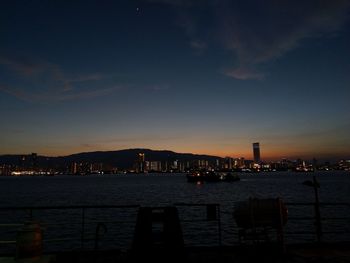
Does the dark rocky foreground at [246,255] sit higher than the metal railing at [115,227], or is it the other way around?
the dark rocky foreground at [246,255]

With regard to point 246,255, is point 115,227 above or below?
below

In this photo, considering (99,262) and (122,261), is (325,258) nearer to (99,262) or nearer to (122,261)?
(122,261)

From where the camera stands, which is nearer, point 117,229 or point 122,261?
point 122,261

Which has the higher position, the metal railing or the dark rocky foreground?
the dark rocky foreground

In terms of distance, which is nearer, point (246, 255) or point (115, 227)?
point (246, 255)

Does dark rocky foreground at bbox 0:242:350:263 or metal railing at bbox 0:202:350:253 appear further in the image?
metal railing at bbox 0:202:350:253

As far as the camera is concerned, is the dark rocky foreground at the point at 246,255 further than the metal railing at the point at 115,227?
No

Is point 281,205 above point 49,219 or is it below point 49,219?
above

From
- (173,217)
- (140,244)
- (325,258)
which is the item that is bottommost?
(325,258)

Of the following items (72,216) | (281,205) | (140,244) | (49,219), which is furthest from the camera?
(72,216)

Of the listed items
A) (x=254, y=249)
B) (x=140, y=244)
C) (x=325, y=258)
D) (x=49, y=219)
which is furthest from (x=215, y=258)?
(x=49, y=219)

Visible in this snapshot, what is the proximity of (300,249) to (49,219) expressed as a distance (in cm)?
4512

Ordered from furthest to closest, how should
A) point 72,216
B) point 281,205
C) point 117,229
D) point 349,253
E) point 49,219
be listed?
point 72,216, point 49,219, point 117,229, point 281,205, point 349,253

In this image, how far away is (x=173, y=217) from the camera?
31.7 ft
